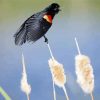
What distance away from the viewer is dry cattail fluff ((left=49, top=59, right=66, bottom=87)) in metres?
1.65

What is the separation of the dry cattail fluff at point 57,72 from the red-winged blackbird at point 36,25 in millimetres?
174

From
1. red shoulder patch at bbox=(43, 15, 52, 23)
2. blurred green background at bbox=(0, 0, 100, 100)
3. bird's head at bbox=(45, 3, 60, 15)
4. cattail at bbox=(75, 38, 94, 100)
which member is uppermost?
bird's head at bbox=(45, 3, 60, 15)

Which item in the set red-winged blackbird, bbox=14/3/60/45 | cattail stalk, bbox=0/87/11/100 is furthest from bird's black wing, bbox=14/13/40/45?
cattail stalk, bbox=0/87/11/100

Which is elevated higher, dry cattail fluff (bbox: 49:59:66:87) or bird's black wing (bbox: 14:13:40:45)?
bird's black wing (bbox: 14:13:40:45)

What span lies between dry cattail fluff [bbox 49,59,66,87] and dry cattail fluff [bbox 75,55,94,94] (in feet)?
0.27

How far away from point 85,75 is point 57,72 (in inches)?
6.1

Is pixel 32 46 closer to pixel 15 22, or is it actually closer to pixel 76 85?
pixel 15 22

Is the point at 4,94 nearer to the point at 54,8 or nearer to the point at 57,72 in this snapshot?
the point at 57,72

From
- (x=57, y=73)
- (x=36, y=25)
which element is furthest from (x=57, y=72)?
(x=36, y=25)

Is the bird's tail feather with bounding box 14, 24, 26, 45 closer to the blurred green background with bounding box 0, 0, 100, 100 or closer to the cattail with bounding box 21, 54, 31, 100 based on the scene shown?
the blurred green background with bounding box 0, 0, 100, 100

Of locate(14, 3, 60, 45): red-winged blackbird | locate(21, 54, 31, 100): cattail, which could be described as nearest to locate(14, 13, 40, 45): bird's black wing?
locate(14, 3, 60, 45): red-winged blackbird

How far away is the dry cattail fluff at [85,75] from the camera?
1.63 metres

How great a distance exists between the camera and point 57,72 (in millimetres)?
1664

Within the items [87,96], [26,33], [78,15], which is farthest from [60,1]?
[87,96]
